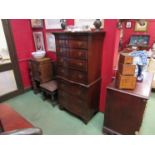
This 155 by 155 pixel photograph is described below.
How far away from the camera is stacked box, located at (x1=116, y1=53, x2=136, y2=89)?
52.3 inches

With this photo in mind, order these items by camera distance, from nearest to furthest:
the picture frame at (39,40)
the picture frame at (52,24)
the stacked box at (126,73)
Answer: the stacked box at (126,73) → the picture frame at (52,24) → the picture frame at (39,40)

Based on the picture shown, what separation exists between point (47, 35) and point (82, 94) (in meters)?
1.60

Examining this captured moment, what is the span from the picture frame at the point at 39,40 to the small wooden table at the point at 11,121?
5.80ft

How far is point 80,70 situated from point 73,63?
0.15 m

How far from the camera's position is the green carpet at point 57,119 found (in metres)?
1.88

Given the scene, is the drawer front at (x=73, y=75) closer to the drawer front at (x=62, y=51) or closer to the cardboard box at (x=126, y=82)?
the drawer front at (x=62, y=51)

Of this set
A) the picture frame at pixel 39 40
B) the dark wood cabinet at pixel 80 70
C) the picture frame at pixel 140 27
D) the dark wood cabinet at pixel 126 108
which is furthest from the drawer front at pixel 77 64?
the picture frame at pixel 140 27

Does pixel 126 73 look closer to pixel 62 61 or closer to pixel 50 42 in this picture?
pixel 62 61

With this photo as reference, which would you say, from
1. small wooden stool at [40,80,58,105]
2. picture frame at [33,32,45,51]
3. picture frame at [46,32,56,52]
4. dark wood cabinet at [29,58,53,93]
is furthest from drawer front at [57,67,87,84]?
picture frame at [33,32,45,51]

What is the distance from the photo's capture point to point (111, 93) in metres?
1.51

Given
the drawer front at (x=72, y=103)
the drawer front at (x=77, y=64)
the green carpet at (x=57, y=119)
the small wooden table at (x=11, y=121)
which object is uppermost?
the drawer front at (x=77, y=64)

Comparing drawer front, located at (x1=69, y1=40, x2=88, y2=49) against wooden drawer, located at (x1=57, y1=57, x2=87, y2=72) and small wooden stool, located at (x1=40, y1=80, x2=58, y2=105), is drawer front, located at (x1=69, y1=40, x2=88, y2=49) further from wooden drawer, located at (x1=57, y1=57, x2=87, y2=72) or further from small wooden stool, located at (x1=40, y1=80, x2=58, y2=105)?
small wooden stool, located at (x1=40, y1=80, x2=58, y2=105)

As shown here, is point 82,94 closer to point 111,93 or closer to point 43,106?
point 111,93
